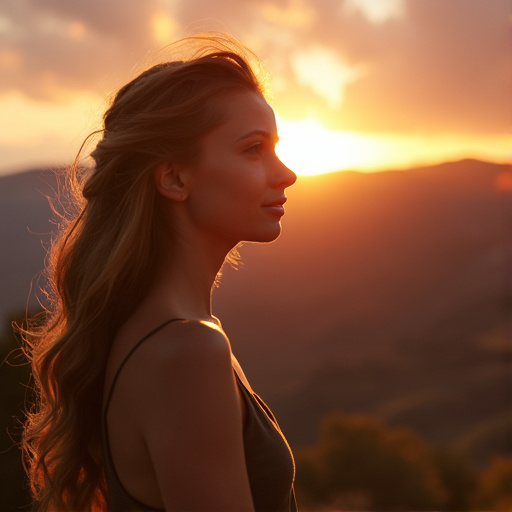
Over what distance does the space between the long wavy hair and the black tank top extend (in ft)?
0.86

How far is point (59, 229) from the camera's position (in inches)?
117

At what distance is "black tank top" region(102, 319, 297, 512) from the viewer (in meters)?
2.12

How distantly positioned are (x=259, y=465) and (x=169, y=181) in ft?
2.97

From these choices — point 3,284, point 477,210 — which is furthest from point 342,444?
point 477,210

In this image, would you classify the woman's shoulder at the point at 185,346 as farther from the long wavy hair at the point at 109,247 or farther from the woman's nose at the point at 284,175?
the woman's nose at the point at 284,175

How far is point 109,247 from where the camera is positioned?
2.36 metres

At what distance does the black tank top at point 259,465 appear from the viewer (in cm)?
212

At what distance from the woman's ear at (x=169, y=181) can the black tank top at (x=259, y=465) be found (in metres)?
0.56

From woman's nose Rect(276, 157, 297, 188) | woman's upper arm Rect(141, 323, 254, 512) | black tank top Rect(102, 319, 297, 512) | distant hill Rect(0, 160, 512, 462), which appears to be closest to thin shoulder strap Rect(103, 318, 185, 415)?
black tank top Rect(102, 319, 297, 512)

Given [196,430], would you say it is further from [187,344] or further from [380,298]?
[380,298]

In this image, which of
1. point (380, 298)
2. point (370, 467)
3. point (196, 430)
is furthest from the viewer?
point (380, 298)

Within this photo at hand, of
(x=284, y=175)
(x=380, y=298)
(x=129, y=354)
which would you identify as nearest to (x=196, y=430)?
(x=129, y=354)

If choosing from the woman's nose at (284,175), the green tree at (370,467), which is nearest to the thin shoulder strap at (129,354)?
the woman's nose at (284,175)

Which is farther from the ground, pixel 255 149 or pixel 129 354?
pixel 255 149
